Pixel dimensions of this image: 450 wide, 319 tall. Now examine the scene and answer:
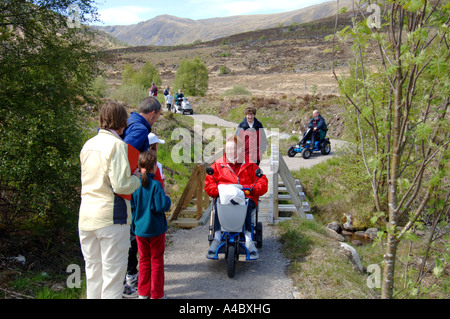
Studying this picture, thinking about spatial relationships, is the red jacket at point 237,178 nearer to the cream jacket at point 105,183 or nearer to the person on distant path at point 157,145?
the person on distant path at point 157,145

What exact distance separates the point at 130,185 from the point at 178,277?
235cm

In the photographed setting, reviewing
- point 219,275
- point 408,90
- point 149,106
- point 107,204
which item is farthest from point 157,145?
point 408,90

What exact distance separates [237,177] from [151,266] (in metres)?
1.85

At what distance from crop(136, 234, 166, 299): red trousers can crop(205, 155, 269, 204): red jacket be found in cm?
137

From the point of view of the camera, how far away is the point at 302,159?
15.7m

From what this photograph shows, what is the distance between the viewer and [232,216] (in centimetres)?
526

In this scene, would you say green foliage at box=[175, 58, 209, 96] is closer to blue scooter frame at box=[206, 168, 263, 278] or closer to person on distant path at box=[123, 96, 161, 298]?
blue scooter frame at box=[206, 168, 263, 278]

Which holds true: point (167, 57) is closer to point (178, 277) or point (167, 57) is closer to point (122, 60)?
point (122, 60)

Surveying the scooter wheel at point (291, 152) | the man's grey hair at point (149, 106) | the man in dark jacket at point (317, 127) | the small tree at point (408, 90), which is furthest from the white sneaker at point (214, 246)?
the scooter wheel at point (291, 152)

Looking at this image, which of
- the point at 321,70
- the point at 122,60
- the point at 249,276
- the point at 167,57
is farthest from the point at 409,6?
the point at 167,57

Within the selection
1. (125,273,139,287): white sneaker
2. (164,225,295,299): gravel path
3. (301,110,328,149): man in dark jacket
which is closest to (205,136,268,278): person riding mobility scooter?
(164,225,295,299): gravel path

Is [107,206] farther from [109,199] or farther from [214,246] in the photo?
[214,246]

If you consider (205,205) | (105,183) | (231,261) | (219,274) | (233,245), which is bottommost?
(205,205)

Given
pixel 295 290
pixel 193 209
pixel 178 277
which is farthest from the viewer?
pixel 193 209
